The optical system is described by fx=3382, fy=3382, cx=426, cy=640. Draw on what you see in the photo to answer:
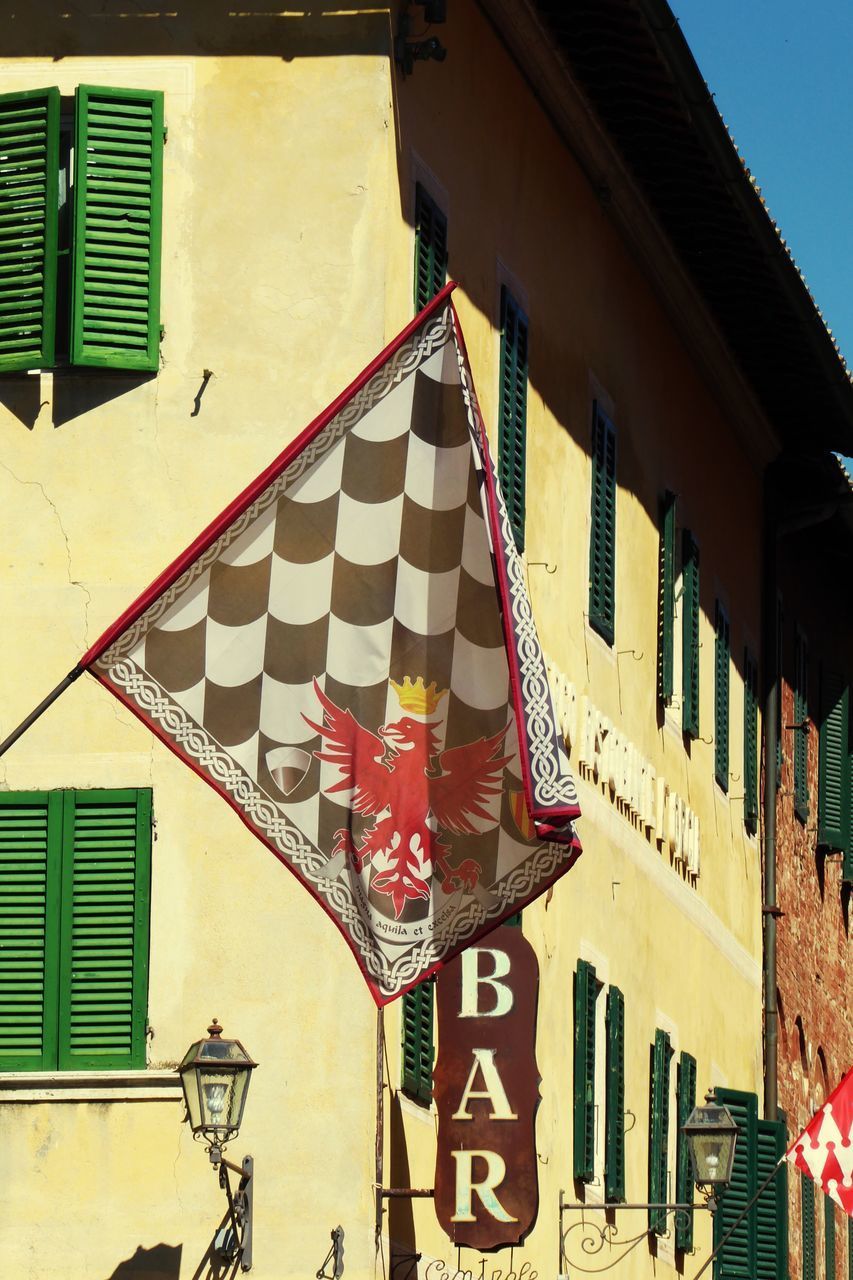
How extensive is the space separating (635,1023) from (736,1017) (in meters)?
4.44

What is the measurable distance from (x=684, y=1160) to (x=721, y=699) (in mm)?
4124

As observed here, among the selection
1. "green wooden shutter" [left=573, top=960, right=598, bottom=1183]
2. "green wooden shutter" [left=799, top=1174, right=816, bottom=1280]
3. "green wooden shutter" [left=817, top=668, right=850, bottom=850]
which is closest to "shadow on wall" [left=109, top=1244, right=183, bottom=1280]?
"green wooden shutter" [left=573, top=960, right=598, bottom=1183]

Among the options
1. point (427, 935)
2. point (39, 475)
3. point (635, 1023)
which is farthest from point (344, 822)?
point (635, 1023)

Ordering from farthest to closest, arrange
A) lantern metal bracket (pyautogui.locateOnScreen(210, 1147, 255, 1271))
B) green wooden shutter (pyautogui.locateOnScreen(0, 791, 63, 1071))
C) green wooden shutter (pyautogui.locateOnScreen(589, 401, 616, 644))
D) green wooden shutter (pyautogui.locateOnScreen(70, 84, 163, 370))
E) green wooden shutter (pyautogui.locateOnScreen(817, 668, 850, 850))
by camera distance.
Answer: green wooden shutter (pyautogui.locateOnScreen(817, 668, 850, 850)) < green wooden shutter (pyautogui.locateOnScreen(589, 401, 616, 644)) < green wooden shutter (pyautogui.locateOnScreen(70, 84, 163, 370)) < green wooden shutter (pyautogui.locateOnScreen(0, 791, 63, 1071)) < lantern metal bracket (pyautogui.locateOnScreen(210, 1147, 255, 1271))

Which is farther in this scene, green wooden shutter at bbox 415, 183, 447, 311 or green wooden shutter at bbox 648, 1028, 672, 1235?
green wooden shutter at bbox 648, 1028, 672, 1235

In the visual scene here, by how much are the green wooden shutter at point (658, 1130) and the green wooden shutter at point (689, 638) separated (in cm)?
251

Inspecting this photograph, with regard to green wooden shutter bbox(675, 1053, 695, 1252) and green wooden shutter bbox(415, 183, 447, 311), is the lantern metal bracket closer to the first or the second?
green wooden shutter bbox(415, 183, 447, 311)

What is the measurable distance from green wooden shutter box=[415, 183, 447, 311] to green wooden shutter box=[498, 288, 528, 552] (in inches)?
47.3

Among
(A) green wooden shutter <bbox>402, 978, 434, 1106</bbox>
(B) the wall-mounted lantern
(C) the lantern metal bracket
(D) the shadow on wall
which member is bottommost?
(D) the shadow on wall

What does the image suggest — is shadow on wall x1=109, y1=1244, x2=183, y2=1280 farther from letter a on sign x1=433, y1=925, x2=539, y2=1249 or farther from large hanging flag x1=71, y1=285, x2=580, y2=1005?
large hanging flag x1=71, y1=285, x2=580, y2=1005

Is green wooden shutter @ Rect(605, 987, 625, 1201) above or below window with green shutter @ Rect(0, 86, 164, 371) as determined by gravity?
below

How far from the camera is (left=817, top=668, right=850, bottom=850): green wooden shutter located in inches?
1157

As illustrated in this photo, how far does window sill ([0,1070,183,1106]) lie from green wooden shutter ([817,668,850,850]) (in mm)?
14810

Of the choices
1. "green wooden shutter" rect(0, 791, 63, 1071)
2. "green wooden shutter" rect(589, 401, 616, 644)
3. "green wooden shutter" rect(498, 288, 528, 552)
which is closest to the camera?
"green wooden shutter" rect(0, 791, 63, 1071)
